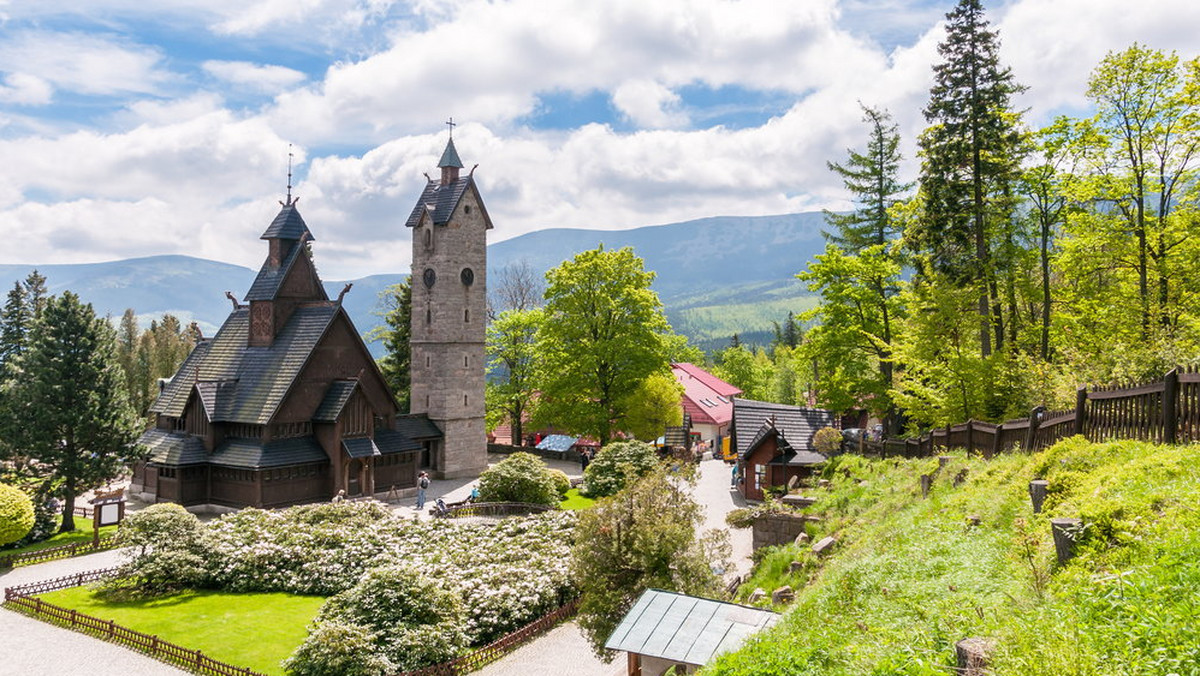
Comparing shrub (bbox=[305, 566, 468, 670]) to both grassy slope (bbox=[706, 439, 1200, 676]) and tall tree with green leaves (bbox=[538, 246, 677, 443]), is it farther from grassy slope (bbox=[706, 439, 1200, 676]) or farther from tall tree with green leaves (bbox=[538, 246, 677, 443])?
tall tree with green leaves (bbox=[538, 246, 677, 443])

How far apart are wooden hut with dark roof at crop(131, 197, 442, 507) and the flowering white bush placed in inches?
270

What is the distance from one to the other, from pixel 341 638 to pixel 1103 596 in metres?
14.9

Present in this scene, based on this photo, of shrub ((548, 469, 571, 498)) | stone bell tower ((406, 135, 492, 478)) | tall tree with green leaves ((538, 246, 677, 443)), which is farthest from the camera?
tall tree with green leaves ((538, 246, 677, 443))

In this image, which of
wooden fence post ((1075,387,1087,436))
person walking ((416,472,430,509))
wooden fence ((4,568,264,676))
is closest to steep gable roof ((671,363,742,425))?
person walking ((416,472,430,509))

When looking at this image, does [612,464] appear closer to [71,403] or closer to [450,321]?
[450,321]

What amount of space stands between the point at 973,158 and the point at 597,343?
24098 mm

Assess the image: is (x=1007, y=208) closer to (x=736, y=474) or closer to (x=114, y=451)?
(x=736, y=474)

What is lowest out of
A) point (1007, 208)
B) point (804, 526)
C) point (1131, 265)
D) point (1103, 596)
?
point (804, 526)

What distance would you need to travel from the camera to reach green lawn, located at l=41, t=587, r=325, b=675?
61.9 ft

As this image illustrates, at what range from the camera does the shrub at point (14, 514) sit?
25.8m

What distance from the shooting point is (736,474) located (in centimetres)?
4056

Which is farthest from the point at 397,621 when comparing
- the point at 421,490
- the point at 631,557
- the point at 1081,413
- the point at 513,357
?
the point at 513,357

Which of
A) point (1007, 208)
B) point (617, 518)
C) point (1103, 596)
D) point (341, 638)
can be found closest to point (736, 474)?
point (1007, 208)

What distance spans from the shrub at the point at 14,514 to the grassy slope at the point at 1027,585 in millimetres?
27355
